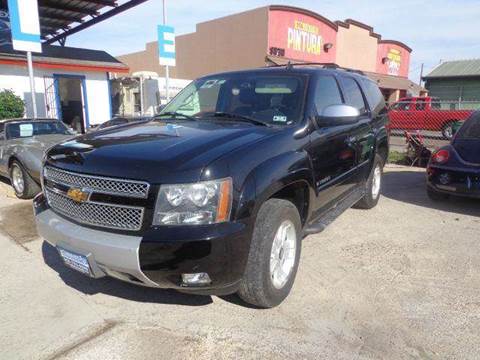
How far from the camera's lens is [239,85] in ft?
14.1

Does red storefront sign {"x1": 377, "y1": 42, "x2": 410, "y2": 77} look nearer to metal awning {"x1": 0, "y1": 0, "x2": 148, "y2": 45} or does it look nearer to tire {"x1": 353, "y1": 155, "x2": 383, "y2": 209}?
metal awning {"x1": 0, "y1": 0, "x2": 148, "y2": 45}

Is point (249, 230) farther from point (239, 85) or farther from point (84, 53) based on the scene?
point (84, 53)

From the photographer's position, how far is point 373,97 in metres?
6.00

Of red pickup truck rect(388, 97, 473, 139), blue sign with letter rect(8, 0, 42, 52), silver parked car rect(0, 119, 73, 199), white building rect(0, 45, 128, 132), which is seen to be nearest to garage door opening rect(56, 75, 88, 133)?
white building rect(0, 45, 128, 132)

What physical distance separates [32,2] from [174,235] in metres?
8.60

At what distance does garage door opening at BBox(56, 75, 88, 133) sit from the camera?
50.3 ft

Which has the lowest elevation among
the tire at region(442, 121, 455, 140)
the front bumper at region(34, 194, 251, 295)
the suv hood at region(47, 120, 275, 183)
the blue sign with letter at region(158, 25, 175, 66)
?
the tire at region(442, 121, 455, 140)

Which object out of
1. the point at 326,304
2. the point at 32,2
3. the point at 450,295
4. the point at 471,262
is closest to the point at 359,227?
the point at 471,262

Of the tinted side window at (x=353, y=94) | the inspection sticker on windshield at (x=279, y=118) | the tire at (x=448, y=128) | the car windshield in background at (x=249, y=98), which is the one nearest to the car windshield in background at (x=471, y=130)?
the tinted side window at (x=353, y=94)

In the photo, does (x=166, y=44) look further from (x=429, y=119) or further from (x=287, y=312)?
(x=429, y=119)

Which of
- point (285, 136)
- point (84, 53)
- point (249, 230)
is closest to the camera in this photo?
point (249, 230)

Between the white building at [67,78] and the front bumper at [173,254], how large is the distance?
12733mm

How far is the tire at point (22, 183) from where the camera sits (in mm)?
6648

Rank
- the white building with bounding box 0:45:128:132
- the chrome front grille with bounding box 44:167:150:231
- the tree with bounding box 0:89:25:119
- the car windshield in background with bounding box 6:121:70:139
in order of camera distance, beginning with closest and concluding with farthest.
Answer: the chrome front grille with bounding box 44:167:150:231 < the car windshield in background with bounding box 6:121:70:139 < the tree with bounding box 0:89:25:119 < the white building with bounding box 0:45:128:132
